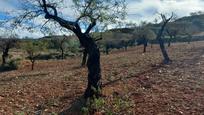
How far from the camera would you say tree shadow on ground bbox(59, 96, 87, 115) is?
1358cm

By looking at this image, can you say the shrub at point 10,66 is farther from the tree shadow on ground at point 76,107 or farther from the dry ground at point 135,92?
the tree shadow on ground at point 76,107

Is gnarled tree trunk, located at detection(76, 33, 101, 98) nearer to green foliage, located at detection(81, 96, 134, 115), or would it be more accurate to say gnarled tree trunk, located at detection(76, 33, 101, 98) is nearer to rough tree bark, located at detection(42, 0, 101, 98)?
rough tree bark, located at detection(42, 0, 101, 98)

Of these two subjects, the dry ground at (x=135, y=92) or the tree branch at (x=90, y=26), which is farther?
the tree branch at (x=90, y=26)

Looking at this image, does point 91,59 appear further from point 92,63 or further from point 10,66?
point 10,66

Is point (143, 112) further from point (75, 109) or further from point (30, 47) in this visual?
point (30, 47)

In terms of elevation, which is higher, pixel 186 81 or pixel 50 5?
pixel 50 5

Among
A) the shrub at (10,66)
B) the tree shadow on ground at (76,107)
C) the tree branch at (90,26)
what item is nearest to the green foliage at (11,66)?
the shrub at (10,66)

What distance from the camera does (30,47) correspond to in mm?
40219

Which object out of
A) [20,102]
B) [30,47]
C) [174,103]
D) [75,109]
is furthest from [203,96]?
[30,47]

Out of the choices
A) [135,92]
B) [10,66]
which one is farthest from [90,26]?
[10,66]

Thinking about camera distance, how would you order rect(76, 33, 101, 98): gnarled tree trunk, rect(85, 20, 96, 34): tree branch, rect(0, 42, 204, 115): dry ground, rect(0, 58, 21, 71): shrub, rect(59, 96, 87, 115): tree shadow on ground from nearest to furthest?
rect(0, 42, 204, 115): dry ground
rect(59, 96, 87, 115): tree shadow on ground
rect(76, 33, 101, 98): gnarled tree trunk
rect(85, 20, 96, 34): tree branch
rect(0, 58, 21, 71): shrub

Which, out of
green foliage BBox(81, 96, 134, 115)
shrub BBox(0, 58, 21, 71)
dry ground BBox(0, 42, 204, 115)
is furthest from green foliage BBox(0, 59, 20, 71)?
green foliage BBox(81, 96, 134, 115)

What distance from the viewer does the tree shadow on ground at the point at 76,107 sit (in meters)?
13.6

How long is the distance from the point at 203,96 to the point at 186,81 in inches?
106
